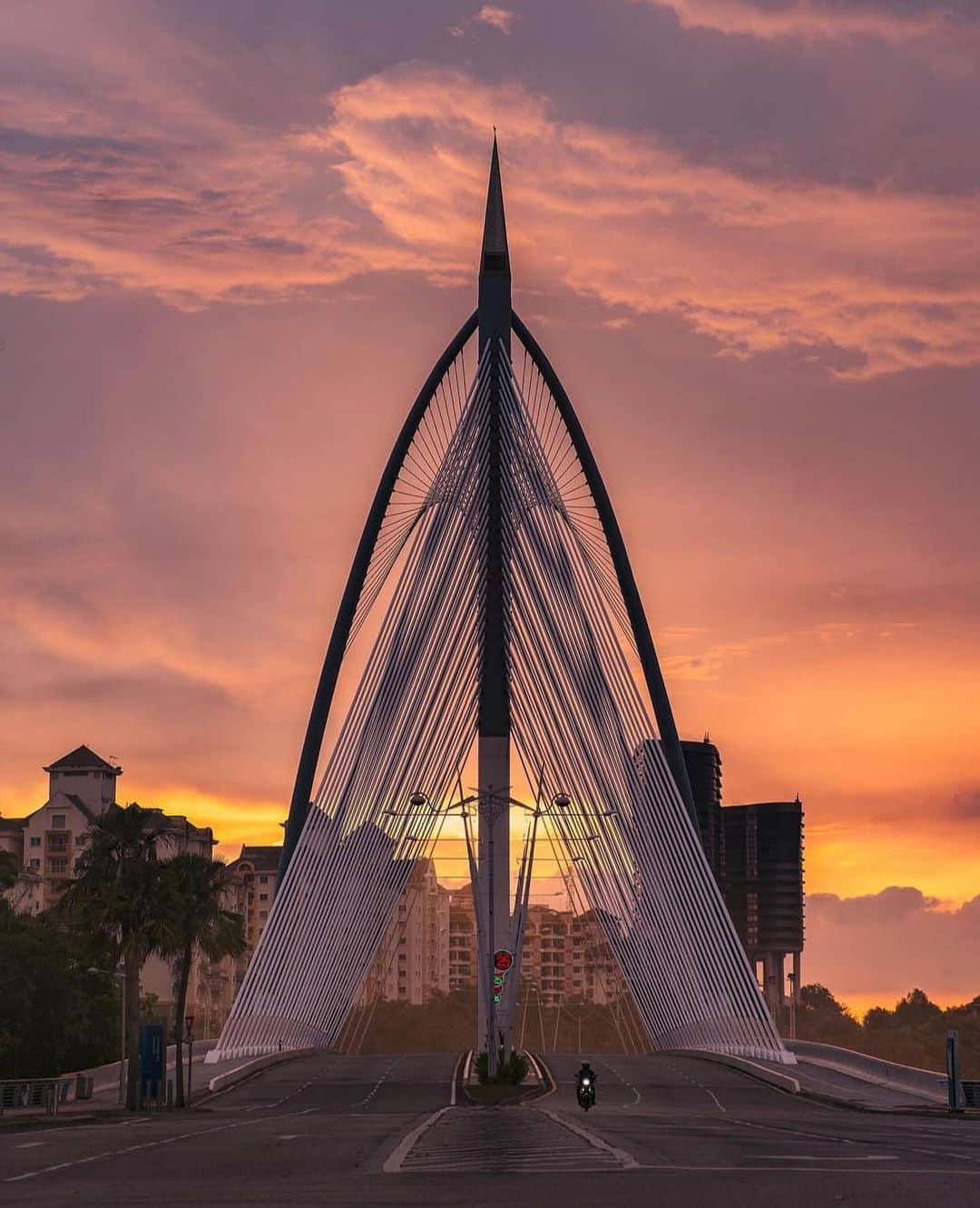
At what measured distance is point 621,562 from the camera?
88938mm

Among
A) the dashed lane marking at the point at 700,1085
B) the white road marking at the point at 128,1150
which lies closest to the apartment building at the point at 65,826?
the dashed lane marking at the point at 700,1085

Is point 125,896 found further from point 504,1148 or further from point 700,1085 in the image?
point 504,1148

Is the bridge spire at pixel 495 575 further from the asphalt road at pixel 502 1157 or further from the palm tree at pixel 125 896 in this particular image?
the asphalt road at pixel 502 1157

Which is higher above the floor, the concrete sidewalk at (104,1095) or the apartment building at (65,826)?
the apartment building at (65,826)

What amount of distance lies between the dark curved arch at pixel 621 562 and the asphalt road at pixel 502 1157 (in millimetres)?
35890

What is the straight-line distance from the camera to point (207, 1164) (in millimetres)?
25562

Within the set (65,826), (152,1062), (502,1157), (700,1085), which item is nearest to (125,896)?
(152,1062)

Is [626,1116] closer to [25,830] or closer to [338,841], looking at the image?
[338,841]

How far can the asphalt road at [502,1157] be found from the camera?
773 inches

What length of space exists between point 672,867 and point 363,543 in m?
20.0

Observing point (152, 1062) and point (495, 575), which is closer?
point (152, 1062)

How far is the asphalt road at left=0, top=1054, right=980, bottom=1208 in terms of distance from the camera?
1962 centimetres

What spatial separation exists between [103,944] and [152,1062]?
822 cm

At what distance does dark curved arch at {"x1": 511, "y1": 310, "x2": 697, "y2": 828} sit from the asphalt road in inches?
1413
